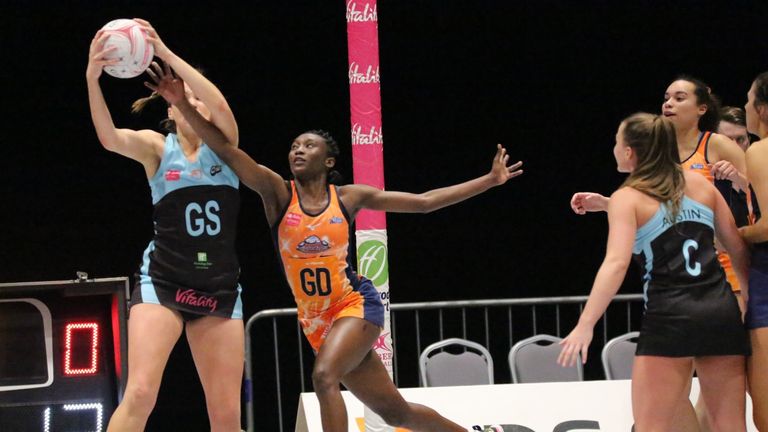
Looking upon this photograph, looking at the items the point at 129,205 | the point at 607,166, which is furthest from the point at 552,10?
the point at 129,205

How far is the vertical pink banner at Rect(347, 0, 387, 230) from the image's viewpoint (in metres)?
6.33

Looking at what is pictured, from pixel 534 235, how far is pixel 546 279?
18.6 inches

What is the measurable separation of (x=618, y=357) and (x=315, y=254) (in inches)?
128

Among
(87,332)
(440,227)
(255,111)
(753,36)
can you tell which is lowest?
(87,332)

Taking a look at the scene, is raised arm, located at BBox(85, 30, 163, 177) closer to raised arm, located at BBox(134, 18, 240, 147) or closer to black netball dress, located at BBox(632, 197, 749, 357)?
raised arm, located at BBox(134, 18, 240, 147)

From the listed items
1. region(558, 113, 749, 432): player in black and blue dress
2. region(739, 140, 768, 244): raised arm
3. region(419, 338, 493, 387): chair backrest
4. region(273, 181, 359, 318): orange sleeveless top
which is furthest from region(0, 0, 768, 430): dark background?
region(739, 140, 768, 244): raised arm

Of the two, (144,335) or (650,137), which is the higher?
(650,137)

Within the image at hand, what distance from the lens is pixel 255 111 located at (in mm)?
9102

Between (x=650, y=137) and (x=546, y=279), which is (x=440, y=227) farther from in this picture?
(x=650, y=137)

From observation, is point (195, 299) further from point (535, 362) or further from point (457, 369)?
point (535, 362)

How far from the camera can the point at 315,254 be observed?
4.83m

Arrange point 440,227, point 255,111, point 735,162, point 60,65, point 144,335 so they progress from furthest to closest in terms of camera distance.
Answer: point 440,227 → point 255,111 → point 60,65 → point 735,162 → point 144,335

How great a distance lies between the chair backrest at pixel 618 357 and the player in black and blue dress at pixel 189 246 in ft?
11.2

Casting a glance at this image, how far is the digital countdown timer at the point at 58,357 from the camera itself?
5.52m
